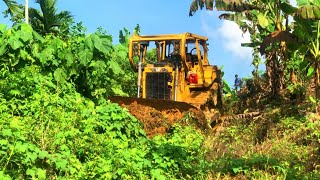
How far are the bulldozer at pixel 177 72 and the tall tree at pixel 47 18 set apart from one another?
6.87 meters

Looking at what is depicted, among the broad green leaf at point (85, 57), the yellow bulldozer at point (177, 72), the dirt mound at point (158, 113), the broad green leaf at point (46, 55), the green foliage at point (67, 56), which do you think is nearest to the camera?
the green foliage at point (67, 56)

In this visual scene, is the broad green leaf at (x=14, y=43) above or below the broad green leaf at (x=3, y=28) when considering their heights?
below

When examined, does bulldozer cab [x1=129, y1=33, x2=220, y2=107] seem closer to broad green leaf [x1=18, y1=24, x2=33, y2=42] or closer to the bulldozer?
the bulldozer

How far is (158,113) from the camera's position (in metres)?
11.6

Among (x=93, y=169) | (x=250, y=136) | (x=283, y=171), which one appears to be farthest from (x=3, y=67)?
(x=250, y=136)

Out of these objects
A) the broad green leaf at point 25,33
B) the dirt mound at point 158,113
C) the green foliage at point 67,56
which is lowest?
the dirt mound at point 158,113

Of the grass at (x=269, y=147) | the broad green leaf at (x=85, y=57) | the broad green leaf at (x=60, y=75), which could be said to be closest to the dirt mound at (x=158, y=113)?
the grass at (x=269, y=147)

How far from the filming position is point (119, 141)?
8.46 m

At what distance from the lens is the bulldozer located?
44.5 feet

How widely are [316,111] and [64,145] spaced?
6.74 metres

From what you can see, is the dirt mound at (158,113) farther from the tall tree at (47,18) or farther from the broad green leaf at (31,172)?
the tall tree at (47,18)

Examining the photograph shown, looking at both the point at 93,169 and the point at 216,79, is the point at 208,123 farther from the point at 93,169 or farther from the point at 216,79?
the point at 93,169

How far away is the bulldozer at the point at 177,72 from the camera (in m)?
13.6

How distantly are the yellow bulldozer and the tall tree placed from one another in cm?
690
